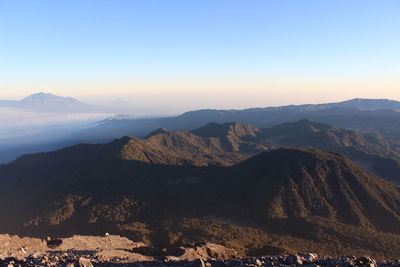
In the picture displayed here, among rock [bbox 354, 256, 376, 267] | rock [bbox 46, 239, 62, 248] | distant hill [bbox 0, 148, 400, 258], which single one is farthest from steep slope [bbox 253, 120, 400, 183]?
rock [bbox 46, 239, 62, 248]

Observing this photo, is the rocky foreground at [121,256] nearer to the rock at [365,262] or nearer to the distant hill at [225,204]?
the rock at [365,262]

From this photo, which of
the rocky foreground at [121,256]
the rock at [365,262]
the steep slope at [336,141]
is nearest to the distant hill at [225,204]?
the rocky foreground at [121,256]

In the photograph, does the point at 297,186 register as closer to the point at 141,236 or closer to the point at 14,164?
the point at 141,236

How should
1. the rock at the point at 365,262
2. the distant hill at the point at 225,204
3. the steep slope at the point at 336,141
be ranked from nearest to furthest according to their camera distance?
the rock at the point at 365,262
the distant hill at the point at 225,204
the steep slope at the point at 336,141

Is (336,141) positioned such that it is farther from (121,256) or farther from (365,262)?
(121,256)

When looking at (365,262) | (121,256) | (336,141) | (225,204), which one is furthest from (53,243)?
(336,141)
